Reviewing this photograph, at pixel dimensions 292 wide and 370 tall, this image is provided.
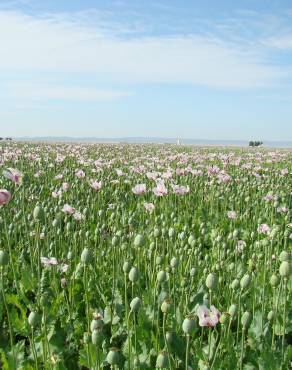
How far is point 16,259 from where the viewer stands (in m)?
3.92

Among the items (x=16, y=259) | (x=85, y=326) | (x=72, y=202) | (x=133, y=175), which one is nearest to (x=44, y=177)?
(x=133, y=175)

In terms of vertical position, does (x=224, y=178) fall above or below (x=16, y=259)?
above

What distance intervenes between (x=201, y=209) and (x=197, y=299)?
3.19m

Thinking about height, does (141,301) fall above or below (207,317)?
below

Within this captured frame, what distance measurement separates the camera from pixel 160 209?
559cm

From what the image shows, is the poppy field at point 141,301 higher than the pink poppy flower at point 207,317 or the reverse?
the reverse

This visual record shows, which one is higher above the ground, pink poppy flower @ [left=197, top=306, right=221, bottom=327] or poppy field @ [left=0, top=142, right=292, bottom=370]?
pink poppy flower @ [left=197, top=306, right=221, bottom=327]

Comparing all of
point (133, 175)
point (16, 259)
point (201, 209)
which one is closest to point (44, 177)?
point (133, 175)

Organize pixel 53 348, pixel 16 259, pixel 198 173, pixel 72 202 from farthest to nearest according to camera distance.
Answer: pixel 198 173
pixel 72 202
pixel 16 259
pixel 53 348

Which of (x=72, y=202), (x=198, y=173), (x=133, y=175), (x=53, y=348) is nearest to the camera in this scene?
(x=53, y=348)

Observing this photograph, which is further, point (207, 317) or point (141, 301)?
point (141, 301)

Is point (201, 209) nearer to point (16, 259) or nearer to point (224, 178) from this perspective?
point (224, 178)

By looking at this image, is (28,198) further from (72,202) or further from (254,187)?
(254,187)

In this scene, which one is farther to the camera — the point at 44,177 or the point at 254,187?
the point at 44,177
